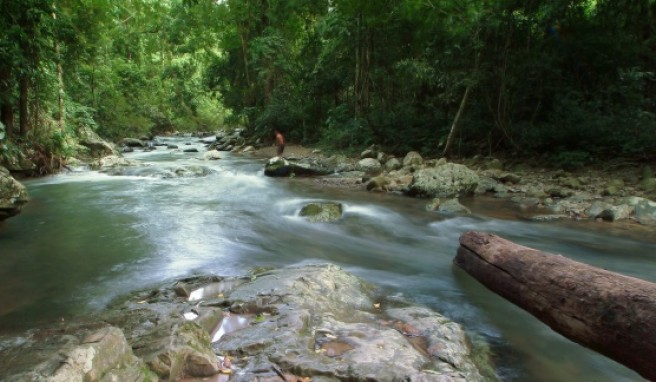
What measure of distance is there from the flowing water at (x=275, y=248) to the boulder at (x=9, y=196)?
0.41 m

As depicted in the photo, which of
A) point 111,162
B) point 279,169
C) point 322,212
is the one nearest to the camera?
point 322,212

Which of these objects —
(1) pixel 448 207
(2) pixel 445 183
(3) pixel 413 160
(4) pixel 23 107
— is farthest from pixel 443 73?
(4) pixel 23 107

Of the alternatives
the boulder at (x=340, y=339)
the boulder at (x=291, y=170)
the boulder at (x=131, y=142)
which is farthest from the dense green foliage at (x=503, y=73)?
the boulder at (x=131, y=142)

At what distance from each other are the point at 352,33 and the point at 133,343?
47.7ft

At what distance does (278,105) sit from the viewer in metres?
20.9

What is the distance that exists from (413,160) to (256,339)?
34.1 ft

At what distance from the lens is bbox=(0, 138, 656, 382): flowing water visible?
3.69 meters

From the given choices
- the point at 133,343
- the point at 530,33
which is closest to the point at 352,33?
the point at 530,33

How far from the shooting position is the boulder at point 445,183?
9555 millimetres

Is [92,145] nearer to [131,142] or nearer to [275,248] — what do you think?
→ [131,142]

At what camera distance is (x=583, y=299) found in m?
3.01

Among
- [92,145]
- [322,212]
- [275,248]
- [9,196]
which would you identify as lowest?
[275,248]

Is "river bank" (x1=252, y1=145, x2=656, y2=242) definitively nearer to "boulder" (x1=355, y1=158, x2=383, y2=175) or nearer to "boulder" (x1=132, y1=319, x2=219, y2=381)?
"boulder" (x1=355, y1=158, x2=383, y2=175)

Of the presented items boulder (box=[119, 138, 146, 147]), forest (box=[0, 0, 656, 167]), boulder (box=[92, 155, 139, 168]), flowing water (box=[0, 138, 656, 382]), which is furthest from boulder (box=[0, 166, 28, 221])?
boulder (box=[119, 138, 146, 147])
